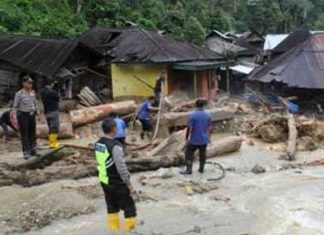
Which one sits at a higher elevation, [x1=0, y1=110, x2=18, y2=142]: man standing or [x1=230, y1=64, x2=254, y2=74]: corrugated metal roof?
[x1=230, y1=64, x2=254, y2=74]: corrugated metal roof

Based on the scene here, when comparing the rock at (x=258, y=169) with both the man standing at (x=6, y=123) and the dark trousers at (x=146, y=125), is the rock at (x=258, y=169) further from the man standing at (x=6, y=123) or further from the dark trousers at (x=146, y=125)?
the man standing at (x=6, y=123)

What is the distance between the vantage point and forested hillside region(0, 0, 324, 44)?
3981cm

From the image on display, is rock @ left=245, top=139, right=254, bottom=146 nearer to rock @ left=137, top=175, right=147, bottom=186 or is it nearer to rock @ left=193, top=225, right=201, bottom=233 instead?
rock @ left=137, top=175, right=147, bottom=186

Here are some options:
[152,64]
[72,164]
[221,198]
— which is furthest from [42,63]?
[221,198]

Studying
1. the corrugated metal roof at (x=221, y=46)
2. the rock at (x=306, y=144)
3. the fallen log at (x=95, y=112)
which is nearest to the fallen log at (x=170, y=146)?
the rock at (x=306, y=144)

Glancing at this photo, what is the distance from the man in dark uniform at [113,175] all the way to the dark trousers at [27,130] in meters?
5.14

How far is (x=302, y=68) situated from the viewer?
87.5 ft

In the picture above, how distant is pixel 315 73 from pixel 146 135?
36.7ft

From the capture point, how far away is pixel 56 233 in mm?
9031

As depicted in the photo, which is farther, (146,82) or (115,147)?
(146,82)

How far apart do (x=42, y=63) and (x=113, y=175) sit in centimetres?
1817

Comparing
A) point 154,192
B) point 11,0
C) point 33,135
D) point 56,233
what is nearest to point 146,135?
point 33,135

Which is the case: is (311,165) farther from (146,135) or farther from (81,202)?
(81,202)

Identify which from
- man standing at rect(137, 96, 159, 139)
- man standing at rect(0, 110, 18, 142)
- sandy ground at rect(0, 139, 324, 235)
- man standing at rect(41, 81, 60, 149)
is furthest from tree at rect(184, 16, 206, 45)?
sandy ground at rect(0, 139, 324, 235)
